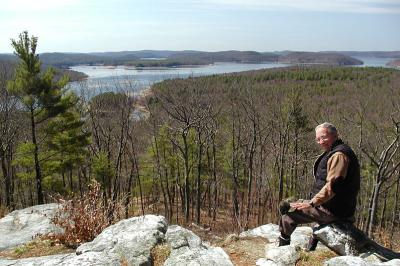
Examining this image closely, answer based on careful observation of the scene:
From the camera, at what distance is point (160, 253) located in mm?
5539

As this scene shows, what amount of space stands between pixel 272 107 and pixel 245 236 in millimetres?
26636

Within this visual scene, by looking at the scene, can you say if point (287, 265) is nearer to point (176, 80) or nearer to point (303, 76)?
point (176, 80)

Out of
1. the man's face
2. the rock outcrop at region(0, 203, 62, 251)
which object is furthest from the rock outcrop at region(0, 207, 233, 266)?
the man's face

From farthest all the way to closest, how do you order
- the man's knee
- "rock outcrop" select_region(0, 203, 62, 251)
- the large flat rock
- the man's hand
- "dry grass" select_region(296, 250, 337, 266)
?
"rock outcrop" select_region(0, 203, 62, 251) < the man's knee < the man's hand < "dry grass" select_region(296, 250, 337, 266) < the large flat rock

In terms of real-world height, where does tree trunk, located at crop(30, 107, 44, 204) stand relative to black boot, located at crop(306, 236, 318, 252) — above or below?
below

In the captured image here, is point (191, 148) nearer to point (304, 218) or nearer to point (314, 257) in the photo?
point (304, 218)

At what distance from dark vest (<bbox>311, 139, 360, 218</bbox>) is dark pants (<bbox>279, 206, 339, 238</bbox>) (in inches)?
3.6

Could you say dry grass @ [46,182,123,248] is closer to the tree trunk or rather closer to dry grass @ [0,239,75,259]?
dry grass @ [0,239,75,259]

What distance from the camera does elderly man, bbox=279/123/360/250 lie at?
16.9ft

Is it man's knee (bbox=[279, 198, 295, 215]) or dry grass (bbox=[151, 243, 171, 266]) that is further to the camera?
man's knee (bbox=[279, 198, 295, 215])

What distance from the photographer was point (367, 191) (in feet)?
114

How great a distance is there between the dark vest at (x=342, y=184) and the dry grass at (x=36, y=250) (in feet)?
14.2

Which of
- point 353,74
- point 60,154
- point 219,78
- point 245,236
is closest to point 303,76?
point 353,74

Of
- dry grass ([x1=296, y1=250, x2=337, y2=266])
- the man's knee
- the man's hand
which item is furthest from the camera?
the man's knee
